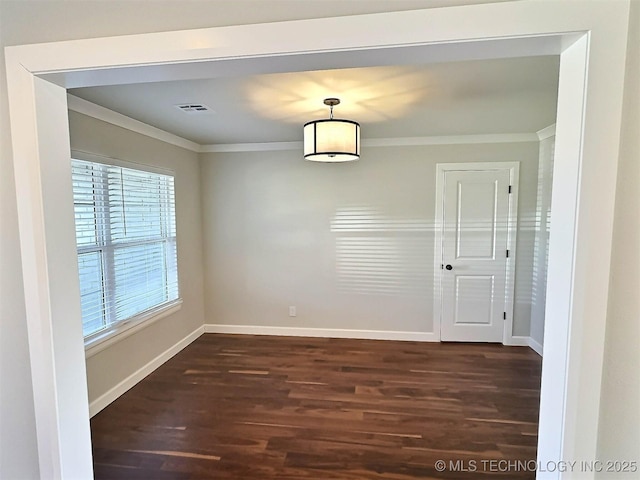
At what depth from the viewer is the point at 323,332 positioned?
430 centimetres

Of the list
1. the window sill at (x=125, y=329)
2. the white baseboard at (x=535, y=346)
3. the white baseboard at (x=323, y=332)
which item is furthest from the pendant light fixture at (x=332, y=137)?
the white baseboard at (x=535, y=346)

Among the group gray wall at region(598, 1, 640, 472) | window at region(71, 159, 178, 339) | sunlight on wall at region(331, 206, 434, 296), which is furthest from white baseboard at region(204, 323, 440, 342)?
gray wall at region(598, 1, 640, 472)

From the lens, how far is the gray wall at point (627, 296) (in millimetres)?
921

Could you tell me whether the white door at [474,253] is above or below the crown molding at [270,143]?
below

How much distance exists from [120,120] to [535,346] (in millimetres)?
4716

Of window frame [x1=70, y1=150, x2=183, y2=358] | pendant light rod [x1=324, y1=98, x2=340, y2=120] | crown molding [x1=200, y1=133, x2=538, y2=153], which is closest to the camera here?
pendant light rod [x1=324, y1=98, x2=340, y2=120]

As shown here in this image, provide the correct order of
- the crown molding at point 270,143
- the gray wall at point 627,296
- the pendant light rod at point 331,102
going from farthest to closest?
1. the crown molding at point 270,143
2. the pendant light rod at point 331,102
3. the gray wall at point 627,296

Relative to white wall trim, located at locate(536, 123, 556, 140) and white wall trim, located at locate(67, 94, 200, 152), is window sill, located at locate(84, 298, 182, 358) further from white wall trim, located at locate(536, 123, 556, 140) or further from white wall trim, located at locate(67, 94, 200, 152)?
white wall trim, located at locate(536, 123, 556, 140)

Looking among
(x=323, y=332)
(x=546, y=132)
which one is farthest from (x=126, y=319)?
(x=546, y=132)

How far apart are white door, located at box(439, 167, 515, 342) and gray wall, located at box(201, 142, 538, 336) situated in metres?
0.16

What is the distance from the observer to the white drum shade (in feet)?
8.17

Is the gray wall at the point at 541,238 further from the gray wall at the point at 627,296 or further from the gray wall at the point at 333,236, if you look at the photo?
the gray wall at the point at 627,296

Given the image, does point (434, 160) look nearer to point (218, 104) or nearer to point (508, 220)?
point (508, 220)

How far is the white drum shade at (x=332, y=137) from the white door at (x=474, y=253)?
1.81 m
